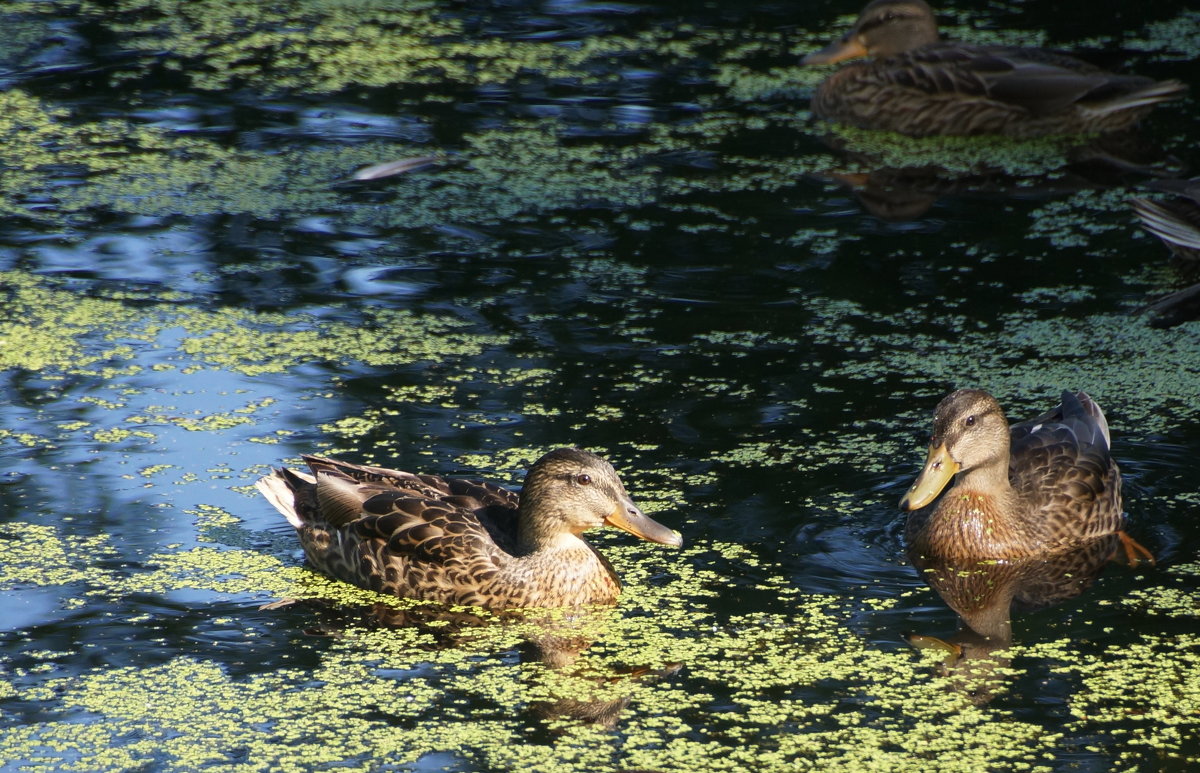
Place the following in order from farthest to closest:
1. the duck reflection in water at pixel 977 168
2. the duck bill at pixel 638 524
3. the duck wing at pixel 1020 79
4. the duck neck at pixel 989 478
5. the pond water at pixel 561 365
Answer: the duck wing at pixel 1020 79
the duck reflection in water at pixel 977 168
the duck neck at pixel 989 478
the duck bill at pixel 638 524
the pond water at pixel 561 365

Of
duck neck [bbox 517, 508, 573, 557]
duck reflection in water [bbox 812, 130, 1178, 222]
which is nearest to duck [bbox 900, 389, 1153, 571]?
duck neck [bbox 517, 508, 573, 557]

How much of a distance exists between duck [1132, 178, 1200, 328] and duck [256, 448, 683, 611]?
3.46 meters

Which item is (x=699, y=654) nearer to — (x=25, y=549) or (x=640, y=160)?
(x=25, y=549)

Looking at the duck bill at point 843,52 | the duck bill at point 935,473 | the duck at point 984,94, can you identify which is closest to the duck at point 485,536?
the duck bill at point 935,473

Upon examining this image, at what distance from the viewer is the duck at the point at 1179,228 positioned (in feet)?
26.0

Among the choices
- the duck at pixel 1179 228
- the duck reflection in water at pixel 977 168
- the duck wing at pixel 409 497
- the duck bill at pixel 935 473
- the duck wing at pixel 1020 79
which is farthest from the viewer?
the duck wing at pixel 1020 79

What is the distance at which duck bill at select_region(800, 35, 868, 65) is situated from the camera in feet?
37.7

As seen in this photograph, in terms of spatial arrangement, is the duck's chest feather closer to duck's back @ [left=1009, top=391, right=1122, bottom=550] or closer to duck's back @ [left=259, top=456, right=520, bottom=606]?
duck's back @ [left=1009, top=391, right=1122, bottom=550]

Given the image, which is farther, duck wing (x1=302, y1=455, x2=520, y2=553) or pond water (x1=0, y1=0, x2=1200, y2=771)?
duck wing (x1=302, y1=455, x2=520, y2=553)

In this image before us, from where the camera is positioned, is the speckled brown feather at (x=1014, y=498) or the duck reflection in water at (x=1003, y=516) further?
the speckled brown feather at (x=1014, y=498)

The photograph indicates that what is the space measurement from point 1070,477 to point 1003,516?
289mm

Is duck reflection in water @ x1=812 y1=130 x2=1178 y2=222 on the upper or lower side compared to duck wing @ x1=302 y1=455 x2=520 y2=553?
upper

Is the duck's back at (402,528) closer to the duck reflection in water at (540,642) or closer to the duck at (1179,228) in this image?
the duck reflection in water at (540,642)

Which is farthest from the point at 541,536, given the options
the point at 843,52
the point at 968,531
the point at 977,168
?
the point at 843,52
